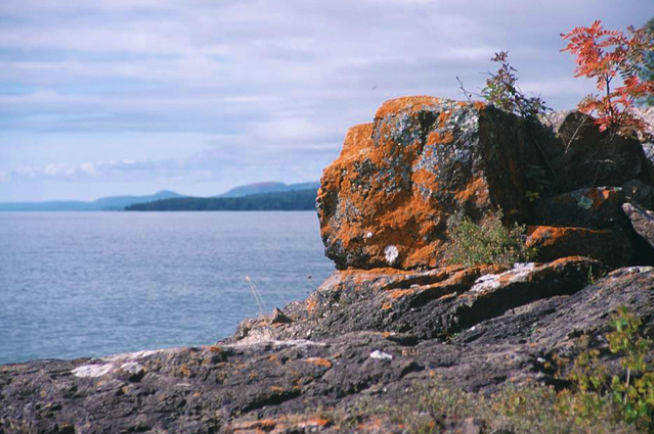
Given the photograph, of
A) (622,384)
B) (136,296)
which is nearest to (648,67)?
(622,384)

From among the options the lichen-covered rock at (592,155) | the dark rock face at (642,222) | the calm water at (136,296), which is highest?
the lichen-covered rock at (592,155)

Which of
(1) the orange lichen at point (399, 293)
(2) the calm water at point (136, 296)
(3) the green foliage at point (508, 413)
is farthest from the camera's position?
(2) the calm water at point (136, 296)

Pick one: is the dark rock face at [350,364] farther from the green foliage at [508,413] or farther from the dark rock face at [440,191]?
the dark rock face at [440,191]

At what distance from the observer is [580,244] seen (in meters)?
8.67

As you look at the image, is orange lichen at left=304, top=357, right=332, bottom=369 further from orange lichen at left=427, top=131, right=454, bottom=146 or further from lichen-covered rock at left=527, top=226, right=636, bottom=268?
orange lichen at left=427, top=131, right=454, bottom=146

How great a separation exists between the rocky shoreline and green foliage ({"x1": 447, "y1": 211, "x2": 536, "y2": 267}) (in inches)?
8.4

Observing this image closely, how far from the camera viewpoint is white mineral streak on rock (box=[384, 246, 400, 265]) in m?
9.23

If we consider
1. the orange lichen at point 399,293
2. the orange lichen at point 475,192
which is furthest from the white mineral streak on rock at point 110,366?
the orange lichen at point 475,192

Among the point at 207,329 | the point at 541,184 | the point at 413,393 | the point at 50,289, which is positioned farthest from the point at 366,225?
the point at 50,289

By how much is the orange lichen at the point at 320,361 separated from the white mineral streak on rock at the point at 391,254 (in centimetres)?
325

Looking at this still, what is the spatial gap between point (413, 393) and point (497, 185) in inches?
173

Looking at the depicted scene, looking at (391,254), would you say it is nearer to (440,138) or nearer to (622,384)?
(440,138)

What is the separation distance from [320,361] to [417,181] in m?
3.92

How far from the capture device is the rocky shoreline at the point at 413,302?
18.7 feet
